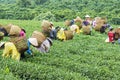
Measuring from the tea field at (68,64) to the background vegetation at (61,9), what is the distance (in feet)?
76.6

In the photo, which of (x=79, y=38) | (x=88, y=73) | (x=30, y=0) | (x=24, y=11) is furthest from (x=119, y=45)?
(x=30, y=0)

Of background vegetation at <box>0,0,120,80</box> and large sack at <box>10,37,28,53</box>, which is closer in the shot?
background vegetation at <box>0,0,120,80</box>

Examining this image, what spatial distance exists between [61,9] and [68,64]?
4174 centimetres

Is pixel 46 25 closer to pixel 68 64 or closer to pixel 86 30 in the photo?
pixel 68 64

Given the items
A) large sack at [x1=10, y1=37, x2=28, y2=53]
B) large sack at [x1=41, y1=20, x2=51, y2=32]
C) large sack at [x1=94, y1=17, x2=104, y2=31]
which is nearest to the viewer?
large sack at [x1=10, y1=37, x2=28, y2=53]

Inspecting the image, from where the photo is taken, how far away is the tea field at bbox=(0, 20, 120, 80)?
10.2 meters

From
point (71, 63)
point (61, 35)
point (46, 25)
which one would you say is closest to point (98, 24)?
point (61, 35)

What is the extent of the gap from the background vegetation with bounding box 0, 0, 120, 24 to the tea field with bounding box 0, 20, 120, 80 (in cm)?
2334

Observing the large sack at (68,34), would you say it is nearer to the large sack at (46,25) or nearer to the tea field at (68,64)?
the tea field at (68,64)

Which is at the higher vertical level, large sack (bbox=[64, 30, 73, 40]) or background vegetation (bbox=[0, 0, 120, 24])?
large sack (bbox=[64, 30, 73, 40])

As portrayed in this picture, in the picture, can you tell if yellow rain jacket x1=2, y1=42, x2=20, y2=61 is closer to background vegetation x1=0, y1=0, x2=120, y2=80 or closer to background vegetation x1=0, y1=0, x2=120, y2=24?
background vegetation x1=0, y1=0, x2=120, y2=80

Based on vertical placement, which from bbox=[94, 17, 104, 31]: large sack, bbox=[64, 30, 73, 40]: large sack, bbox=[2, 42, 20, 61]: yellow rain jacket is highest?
bbox=[2, 42, 20, 61]: yellow rain jacket

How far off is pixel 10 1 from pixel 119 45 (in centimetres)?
5611

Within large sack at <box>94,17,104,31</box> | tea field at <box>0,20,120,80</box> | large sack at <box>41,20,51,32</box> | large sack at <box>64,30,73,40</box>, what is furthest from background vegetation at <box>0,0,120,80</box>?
large sack at <box>94,17,104,31</box>
